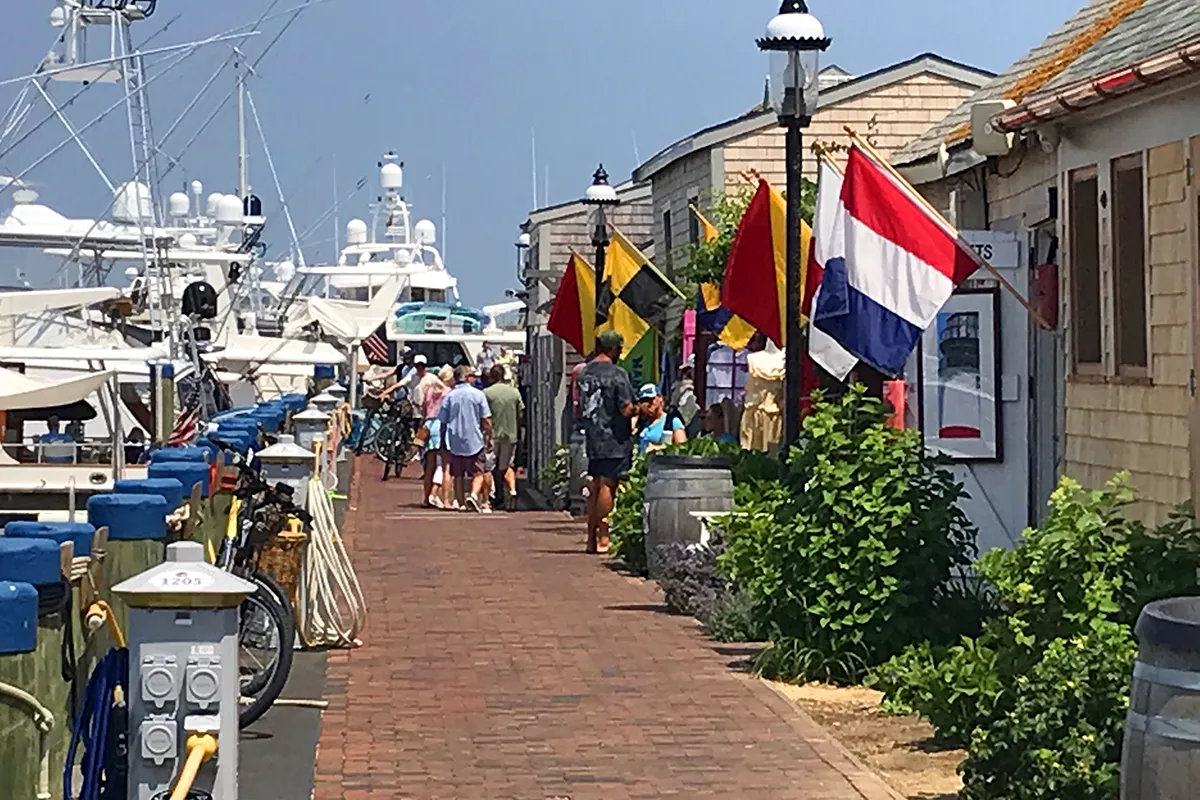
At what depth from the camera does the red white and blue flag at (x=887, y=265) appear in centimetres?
1177

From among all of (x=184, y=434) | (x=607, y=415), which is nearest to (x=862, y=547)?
(x=184, y=434)

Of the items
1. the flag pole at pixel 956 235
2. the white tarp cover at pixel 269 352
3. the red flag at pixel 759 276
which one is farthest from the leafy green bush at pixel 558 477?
the flag pole at pixel 956 235

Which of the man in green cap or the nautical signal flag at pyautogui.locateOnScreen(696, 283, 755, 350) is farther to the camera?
the nautical signal flag at pyautogui.locateOnScreen(696, 283, 755, 350)

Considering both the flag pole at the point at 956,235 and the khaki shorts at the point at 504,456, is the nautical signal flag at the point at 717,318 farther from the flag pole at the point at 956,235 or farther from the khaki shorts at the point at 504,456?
the khaki shorts at the point at 504,456

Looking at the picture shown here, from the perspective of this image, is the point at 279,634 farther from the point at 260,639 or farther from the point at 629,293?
the point at 629,293

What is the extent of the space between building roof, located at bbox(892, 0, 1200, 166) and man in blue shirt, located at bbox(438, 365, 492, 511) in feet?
28.3

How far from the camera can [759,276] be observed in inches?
601

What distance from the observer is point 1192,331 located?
385 inches

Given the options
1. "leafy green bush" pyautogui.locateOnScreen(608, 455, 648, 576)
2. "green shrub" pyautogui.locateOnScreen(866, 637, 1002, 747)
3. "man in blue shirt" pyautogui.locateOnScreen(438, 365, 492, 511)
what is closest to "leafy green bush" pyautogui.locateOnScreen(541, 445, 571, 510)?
"man in blue shirt" pyautogui.locateOnScreen(438, 365, 492, 511)

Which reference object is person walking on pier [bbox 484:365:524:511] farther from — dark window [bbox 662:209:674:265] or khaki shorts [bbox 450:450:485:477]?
dark window [bbox 662:209:674:265]

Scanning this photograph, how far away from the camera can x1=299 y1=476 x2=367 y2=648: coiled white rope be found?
1238 cm

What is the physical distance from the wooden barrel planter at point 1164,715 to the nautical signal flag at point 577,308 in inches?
724

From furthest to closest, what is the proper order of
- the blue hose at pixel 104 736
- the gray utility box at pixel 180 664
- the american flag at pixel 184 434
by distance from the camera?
1. the american flag at pixel 184 434
2. the blue hose at pixel 104 736
3. the gray utility box at pixel 180 664

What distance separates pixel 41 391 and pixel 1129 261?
8.75m
